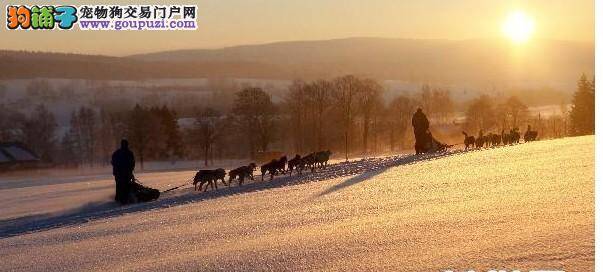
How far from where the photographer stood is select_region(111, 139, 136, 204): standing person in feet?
65.6

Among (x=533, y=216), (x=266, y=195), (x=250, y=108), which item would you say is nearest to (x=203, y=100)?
(x=250, y=108)

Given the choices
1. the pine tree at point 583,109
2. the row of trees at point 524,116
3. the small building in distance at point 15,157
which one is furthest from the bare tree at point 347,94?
the small building in distance at point 15,157

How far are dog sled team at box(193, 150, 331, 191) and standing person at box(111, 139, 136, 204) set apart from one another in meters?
2.30

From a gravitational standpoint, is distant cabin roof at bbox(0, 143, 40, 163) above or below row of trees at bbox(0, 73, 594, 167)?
below

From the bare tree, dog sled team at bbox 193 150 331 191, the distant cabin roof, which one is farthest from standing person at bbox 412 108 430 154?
the bare tree

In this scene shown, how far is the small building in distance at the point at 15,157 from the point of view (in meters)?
50.9

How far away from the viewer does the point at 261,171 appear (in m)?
23.9

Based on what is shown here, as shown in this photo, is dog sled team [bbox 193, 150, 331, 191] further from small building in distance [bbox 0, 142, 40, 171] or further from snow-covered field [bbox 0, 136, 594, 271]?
small building in distance [bbox 0, 142, 40, 171]

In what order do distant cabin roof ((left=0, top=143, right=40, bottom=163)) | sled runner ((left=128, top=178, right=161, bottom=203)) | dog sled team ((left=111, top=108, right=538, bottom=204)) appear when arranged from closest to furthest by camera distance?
sled runner ((left=128, top=178, right=161, bottom=203)) < dog sled team ((left=111, top=108, right=538, bottom=204)) < distant cabin roof ((left=0, top=143, right=40, bottom=163))

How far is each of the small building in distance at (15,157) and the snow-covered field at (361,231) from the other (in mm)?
38224

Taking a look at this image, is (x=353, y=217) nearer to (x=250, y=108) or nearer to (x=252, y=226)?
(x=252, y=226)

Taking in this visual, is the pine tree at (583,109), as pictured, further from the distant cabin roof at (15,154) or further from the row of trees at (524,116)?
the distant cabin roof at (15,154)

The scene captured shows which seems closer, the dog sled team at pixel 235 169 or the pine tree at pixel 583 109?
the dog sled team at pixel 235 169

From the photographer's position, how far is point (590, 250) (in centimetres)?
666
